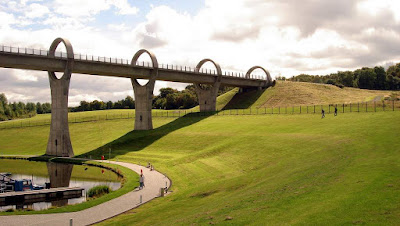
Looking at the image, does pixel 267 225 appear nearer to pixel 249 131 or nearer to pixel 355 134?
pixel 355 134

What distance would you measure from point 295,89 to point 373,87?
74328 mm

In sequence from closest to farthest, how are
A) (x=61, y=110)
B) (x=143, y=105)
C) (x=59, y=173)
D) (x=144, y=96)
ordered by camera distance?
(x=59, y=173)
(x=61, y=110)
(x=144, y=96)
(x=143, y=105)

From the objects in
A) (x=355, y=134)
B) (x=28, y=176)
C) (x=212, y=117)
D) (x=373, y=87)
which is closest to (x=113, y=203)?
(x=28, y=176)

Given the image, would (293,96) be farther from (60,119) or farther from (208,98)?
(60,119)

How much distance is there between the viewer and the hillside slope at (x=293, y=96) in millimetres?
109000

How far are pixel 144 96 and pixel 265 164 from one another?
4352cm

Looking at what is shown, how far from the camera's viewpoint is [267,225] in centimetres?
1752

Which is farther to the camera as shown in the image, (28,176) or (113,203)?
(28,176)

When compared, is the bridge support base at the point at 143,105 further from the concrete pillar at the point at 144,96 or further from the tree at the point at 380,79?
the tree at the point at 380,79

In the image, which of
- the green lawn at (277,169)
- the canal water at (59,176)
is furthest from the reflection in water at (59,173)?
the green lawn at (277,169)

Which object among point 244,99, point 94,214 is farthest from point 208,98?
point 94,214

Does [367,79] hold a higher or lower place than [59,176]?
higher

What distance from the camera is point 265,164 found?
41438 mm

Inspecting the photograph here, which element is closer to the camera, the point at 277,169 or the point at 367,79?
the point at 277,169
